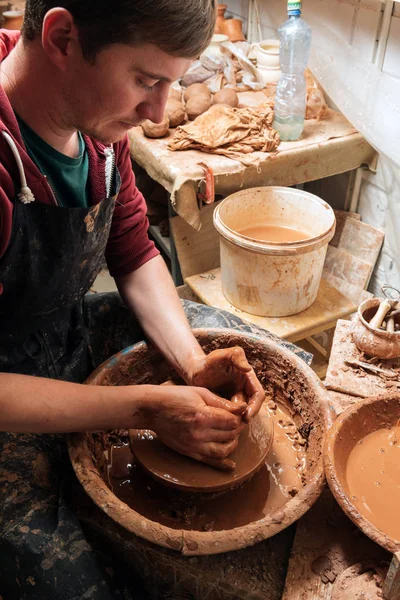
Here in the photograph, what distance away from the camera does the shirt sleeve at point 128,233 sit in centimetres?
174

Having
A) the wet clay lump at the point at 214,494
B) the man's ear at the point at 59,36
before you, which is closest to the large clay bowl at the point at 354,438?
the wet clay lump at the point at 214,494

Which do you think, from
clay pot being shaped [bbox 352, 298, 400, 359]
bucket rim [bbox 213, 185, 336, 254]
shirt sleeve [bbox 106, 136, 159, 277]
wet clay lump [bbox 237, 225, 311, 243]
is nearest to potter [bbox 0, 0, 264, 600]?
shirt sleeve [bbox 106, 136, 159, 277]

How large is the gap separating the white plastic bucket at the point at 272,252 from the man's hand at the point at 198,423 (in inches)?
43.3

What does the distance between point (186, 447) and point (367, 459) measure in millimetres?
448

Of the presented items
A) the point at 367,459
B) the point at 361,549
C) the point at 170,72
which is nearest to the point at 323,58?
the point at 170,72

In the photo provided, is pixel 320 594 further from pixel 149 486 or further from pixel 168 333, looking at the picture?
pixel 168 333

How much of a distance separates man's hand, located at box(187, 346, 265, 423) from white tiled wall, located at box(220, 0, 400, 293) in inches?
68.0

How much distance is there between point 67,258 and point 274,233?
144 cm

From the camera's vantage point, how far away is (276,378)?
5.39ft

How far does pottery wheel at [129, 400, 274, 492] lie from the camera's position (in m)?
1.34

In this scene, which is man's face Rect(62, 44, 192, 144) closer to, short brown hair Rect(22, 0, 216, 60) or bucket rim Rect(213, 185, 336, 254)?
short brown hair Rect(22, 0, 216, 60)

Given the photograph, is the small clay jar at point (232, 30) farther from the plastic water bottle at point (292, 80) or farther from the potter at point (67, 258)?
the potter at point (67, 258)

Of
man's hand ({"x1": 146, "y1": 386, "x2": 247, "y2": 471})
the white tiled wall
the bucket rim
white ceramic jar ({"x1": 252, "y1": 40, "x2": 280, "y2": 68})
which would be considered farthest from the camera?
white ceramic jar ({"x1": 252, "y1": 40, "x2": 280, "y2": 68})


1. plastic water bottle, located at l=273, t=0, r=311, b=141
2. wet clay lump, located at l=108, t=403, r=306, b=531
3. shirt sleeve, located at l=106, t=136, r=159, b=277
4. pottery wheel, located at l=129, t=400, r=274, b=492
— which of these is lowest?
wet clay lump, located at l=108, t=403, r=306, b=531
